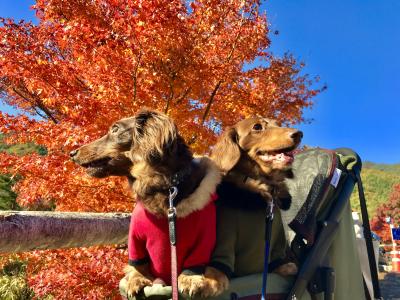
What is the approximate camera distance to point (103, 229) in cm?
343

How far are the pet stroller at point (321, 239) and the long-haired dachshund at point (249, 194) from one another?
12 cm

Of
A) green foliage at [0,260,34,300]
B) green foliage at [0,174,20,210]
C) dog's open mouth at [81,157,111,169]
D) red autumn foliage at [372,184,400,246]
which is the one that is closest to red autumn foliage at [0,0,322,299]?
green foliage at [0,260,34,300]

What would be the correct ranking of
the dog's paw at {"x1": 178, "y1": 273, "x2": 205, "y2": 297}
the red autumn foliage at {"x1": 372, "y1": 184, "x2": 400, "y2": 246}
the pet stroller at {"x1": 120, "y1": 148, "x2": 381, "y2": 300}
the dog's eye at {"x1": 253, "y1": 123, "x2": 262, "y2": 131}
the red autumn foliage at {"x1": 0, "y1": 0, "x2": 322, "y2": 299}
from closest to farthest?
the dog's paw at {"x1": 178, "y1": 273, "x2": 205, "y2": 297} < the pet stroller at {"x1": 120, "y1": 148, "x2": 381, "y2": 300} < the dog's eye at {"x1": 253, "y1": 123, "x2": 262, "y2": 131} < the red autumn foliage at {"x1": 0, "y1": 0, "x2": 322, "y2": 299} < the red autumn foliage at {"x1": 372, "y1": 184, "x2": 400, "y2": 246}

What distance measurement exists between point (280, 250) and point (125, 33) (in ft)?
17.4

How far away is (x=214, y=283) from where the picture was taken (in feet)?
5.98

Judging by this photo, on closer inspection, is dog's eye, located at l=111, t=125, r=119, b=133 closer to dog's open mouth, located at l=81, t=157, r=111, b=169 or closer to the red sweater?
dog's open mouth, located at l=81, t=157, r=111, b=169

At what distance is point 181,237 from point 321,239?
1115 millimetres

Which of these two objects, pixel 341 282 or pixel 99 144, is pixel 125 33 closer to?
pixel 99 144

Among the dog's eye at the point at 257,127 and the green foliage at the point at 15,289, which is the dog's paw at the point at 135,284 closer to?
the dog's eye at the point at 257,127

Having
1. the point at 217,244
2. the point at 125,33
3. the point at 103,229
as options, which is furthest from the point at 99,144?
the point at 125,33

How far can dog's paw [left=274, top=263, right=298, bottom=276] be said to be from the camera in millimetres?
2254

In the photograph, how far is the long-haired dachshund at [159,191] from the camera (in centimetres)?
195

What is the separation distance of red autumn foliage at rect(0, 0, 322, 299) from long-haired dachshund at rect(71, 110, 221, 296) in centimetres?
306

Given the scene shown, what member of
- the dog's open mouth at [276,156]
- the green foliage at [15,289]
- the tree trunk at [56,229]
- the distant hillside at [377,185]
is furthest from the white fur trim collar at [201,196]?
the distant hillside at [377,185]
